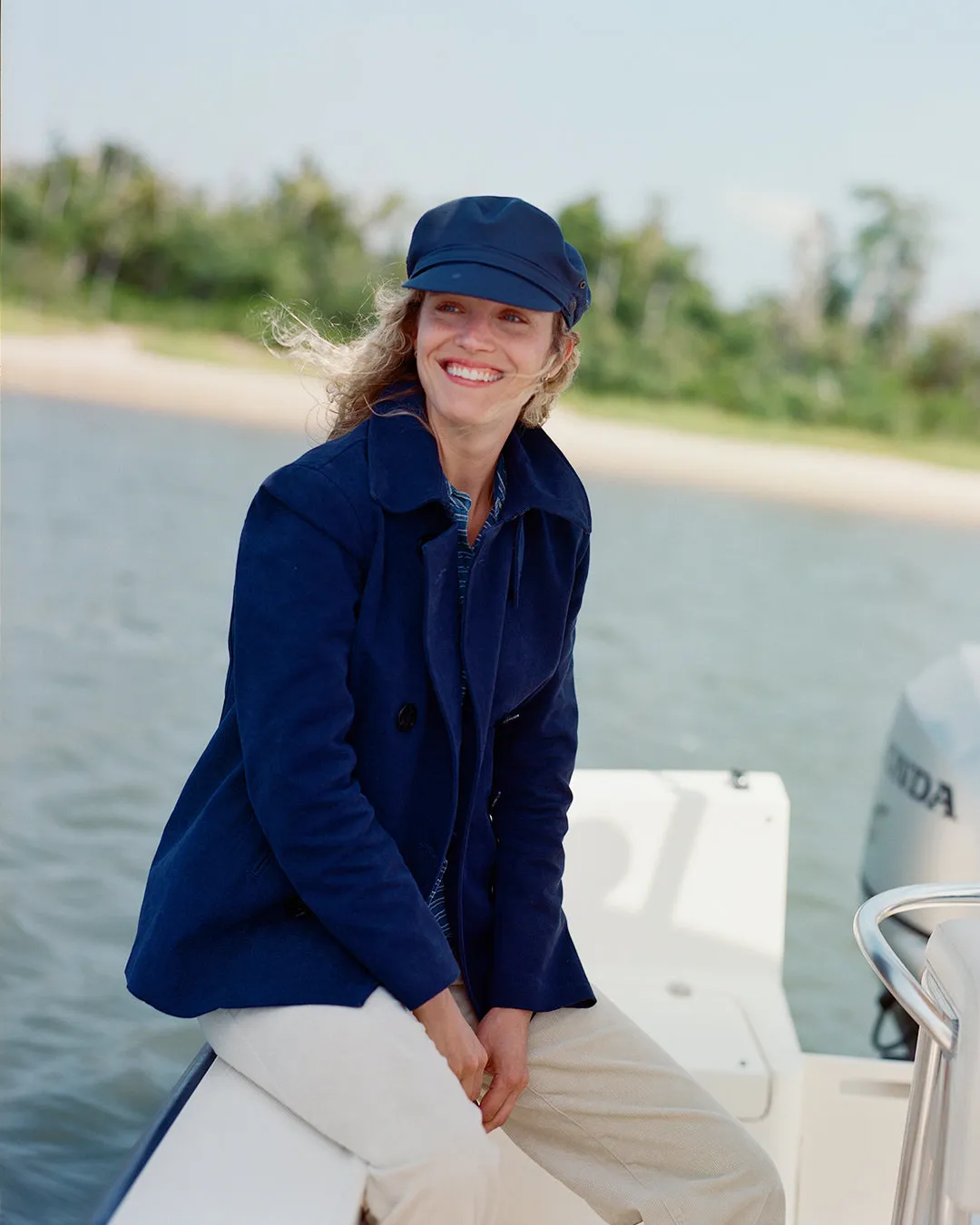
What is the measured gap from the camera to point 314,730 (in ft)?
3.85

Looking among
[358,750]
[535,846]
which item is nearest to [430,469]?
[358,750]

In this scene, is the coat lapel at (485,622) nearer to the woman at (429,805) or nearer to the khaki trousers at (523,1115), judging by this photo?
the woman at (429,805)

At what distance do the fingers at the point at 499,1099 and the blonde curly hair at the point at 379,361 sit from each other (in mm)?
620

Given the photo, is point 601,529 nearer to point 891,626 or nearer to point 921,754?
point 891,626

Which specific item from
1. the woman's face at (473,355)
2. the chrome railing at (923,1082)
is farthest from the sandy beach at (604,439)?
the chrome railing at (923,1082)

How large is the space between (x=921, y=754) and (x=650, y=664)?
20.8 ft

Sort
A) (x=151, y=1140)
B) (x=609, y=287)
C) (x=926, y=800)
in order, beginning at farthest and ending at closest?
(x=609, y=287)
(x=926, y=800)
(x=151, y=1140)

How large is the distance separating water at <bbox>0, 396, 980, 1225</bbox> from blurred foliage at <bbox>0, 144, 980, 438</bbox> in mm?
4729

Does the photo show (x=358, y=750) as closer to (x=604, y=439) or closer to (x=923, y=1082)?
(x=923, y=1082)

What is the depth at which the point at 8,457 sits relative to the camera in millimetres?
11977

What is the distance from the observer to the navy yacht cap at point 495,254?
126 centimetres

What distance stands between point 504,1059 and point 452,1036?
123 mm

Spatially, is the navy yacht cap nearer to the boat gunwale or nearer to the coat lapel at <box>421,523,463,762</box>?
the coat lapel at <box>421,523,463,762</box>

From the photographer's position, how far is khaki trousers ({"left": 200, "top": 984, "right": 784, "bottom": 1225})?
1.14 meters
